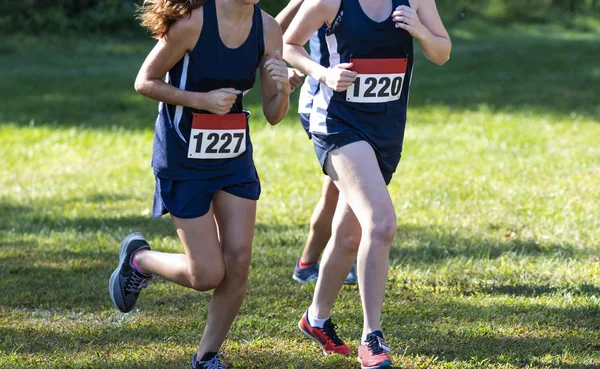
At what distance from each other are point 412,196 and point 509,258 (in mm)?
1983

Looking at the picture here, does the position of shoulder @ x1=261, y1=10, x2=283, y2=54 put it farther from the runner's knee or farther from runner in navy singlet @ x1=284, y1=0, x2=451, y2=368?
the runner's knee

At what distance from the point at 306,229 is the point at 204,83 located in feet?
10.9

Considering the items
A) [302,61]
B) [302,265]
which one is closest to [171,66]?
[302,61]

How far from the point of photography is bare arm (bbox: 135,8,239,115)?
3973 millimetres

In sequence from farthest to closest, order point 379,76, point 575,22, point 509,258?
1. point 575,22
2. point 509,258
3. point 379,76

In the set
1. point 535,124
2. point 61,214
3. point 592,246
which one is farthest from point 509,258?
→ point 535,124

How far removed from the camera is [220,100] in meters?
3.96

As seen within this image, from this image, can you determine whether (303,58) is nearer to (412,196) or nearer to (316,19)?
(316,19)

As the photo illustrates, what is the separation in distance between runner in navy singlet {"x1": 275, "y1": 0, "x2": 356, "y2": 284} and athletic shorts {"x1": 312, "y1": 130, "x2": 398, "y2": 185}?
0.80 meters

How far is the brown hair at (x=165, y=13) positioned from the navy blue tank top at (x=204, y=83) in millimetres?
75

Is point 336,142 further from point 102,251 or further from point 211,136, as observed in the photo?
point 102,251

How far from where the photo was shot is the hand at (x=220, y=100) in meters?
3.96

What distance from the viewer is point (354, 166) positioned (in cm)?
423

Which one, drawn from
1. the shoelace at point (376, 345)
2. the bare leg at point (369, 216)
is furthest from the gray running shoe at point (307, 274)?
the shoelace at point (376, 345)
